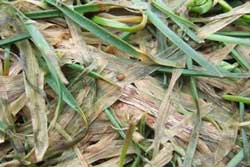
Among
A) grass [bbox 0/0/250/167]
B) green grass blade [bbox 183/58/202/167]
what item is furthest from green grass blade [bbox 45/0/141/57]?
green grass blade [bbox 183/58/202/167]

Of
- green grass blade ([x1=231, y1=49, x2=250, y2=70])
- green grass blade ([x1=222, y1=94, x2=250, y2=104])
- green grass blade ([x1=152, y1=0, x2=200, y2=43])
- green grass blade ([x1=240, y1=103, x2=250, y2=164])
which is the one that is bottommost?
green grass blade ([x1=240, y1=103, x2=250, y2=164])

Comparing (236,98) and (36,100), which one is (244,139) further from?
(36,100)

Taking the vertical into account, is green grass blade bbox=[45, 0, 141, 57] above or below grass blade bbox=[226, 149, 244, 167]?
above

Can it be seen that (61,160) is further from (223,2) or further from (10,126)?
(223,2)

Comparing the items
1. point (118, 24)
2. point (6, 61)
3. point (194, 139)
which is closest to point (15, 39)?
point (6, 61)

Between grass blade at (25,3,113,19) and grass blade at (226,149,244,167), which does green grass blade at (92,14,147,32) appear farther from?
grass blade at (226,149,244,167)

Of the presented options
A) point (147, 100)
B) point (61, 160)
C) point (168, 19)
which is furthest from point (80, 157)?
point (168, 19)

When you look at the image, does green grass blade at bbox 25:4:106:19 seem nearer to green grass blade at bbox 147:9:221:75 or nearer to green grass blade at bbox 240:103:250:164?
green grass blade at bbox 147:9:221:75

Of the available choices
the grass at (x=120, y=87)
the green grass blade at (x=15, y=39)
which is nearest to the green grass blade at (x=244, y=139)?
the grass at (x=120, y=87)

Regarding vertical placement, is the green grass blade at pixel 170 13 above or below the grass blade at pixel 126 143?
above

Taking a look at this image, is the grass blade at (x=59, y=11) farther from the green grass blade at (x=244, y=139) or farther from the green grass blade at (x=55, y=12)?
the green grass blade at (x=244, y=139)
